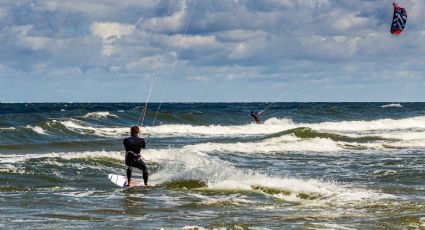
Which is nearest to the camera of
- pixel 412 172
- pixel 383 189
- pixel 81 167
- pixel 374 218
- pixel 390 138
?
pixel 374 218

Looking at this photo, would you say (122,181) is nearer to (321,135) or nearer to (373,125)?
(321,135)

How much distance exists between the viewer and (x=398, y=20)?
2306cm

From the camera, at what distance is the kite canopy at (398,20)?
75.2ft

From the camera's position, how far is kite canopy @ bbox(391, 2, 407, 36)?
22.9 m

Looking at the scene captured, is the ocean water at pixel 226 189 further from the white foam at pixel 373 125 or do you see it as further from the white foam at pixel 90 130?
the white foam at pixel 373 125

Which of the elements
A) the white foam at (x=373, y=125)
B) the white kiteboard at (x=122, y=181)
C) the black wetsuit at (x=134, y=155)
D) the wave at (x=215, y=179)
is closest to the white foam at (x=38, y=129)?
the wave at (x=215, y=179)

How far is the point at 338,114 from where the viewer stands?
71.6m

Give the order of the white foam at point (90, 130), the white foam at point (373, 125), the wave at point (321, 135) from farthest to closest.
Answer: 1. the white foam at point (373, 125)
2. the white foam at point (90, 130)
3. the wave at point (321, 135)

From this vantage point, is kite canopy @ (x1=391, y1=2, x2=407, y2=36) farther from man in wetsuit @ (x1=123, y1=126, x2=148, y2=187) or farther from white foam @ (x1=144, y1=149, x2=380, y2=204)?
man in wetsuit @ (x1=123, y1=126, x2=148, y2=187)

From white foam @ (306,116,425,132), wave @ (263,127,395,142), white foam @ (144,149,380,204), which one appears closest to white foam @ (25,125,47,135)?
wave @ (263,127,395,142)

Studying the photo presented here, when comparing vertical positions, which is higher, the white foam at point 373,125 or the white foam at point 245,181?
the white foam at point 373,125

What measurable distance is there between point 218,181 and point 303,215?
A: 183 inches

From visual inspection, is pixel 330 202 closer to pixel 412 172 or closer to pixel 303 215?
pixel 303 215

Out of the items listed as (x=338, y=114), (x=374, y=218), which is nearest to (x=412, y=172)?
(x=374, y=218)
